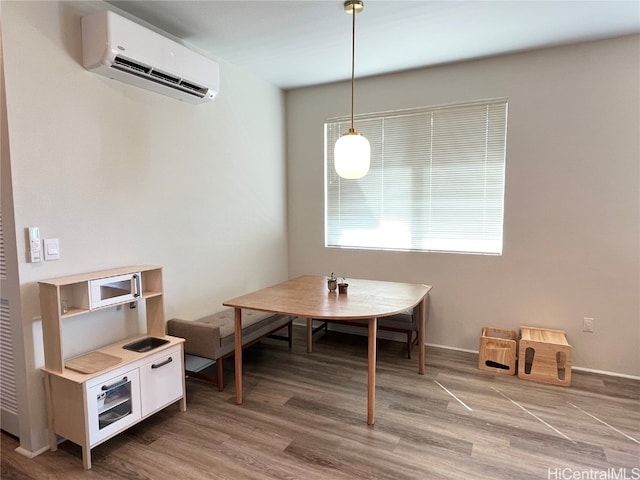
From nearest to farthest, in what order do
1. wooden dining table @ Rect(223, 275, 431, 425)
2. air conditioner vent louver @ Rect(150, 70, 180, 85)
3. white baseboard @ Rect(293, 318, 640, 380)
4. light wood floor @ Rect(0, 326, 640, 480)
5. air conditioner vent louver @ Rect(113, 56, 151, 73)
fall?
light wood floor @ Rect(0, 326, 640, 480) < air conditioner vent louver @ Rect(113, 56, 151, 73) < wooden dining table @ Rect(223, 275, 431, 425) < air conditioner vent louver @ Rect(150, 70, 180, 85) < white baseboard @ Rect(293, 318, 640, 380)

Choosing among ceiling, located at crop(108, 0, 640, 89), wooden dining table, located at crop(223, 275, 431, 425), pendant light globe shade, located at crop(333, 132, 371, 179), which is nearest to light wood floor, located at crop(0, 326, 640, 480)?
wooden dining table, located at crop(223, 275, 431, 425)

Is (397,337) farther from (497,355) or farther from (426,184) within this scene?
(426,184)

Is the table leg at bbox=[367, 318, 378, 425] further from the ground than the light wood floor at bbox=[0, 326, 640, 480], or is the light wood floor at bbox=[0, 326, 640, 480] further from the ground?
the table leg at bbox=[367, 318, 378, 425]

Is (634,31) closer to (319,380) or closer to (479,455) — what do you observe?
(479,455)

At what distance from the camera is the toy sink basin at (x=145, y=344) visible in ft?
8.31

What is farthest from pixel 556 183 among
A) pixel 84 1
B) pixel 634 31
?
pixel 84 1

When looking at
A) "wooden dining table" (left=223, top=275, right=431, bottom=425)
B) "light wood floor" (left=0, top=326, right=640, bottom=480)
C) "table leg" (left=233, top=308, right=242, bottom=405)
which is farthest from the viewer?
"table leg" (left=233, top=308, right=242, bottom=405)

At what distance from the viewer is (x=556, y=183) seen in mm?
3336

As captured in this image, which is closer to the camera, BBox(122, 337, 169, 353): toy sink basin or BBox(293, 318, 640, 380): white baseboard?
BBox(122, 337, 169, 353): toy sink basin

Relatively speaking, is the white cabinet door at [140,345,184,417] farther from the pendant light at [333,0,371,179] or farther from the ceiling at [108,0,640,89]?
the ceiling at [108,0,640,89]

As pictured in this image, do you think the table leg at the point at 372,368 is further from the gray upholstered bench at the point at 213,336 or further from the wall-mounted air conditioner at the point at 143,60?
the wall-mounted air conditioner at the point at 143,60

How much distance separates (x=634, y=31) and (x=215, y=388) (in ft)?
14.6

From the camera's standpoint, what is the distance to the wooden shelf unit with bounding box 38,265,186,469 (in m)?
2.10

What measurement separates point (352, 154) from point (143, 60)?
153 centimetres
